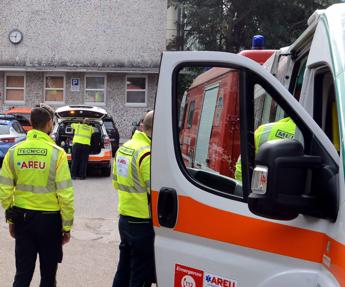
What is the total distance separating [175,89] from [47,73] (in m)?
24.7

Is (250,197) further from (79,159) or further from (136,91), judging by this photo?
(136,91)

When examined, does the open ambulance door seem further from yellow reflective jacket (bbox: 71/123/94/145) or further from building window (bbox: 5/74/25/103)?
building window (bbox: 5/74/25/103)

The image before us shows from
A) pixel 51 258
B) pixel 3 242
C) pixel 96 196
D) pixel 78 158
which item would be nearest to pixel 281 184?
pixel 51 258

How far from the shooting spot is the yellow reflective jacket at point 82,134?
12.6 meters

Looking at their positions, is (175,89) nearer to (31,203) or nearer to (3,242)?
(31,203)

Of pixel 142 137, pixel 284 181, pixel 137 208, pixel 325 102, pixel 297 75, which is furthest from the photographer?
pixel 142 137

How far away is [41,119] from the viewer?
4105mm

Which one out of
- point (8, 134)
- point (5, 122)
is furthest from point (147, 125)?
point (5, 122)

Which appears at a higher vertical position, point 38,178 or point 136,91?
point 136,91

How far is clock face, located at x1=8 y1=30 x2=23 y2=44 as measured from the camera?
2631 cm

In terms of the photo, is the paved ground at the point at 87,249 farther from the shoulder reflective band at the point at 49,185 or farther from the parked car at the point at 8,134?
the parked car at the point at 8,134

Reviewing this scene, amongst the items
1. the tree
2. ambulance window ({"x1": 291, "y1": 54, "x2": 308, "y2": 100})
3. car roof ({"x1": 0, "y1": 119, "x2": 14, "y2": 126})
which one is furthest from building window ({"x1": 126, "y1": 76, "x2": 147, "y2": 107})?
ambulance window ({"x1": 291, "y1": 54, "x2": 308, "y2": 100})

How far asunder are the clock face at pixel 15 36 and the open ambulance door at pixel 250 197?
82.9 ft

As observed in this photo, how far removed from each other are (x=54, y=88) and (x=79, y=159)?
1424cm
